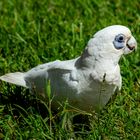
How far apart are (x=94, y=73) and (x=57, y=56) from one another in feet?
5.08

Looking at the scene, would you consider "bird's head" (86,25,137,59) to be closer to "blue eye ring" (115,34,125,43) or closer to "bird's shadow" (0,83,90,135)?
"blue eye ring" (115,34,125,43)

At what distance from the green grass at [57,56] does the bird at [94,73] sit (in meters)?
0.12

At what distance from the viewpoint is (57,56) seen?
19.7 ft

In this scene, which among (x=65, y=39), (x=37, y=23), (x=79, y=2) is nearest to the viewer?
(x=65, y=39)

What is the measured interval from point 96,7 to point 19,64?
5.48 feet

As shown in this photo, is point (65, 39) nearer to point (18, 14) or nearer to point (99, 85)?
point (18, 14)

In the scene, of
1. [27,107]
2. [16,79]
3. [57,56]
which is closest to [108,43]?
[16,79]

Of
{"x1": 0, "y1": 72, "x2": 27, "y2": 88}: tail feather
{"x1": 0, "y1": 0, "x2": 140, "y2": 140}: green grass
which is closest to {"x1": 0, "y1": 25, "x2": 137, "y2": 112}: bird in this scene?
{"x1": 0, "y1": 0, "x2": 140, "y2": 140}: green grass

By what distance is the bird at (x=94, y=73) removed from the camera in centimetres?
451

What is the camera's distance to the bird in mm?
4508

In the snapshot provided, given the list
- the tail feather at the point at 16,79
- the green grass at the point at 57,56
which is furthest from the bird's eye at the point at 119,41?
the tail feather at the point at 16,79

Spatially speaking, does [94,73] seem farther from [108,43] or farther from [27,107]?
[27,107]

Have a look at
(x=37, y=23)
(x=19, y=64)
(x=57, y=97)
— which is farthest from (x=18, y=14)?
(x=57, y=97)

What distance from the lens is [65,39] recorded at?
6.46 metres
